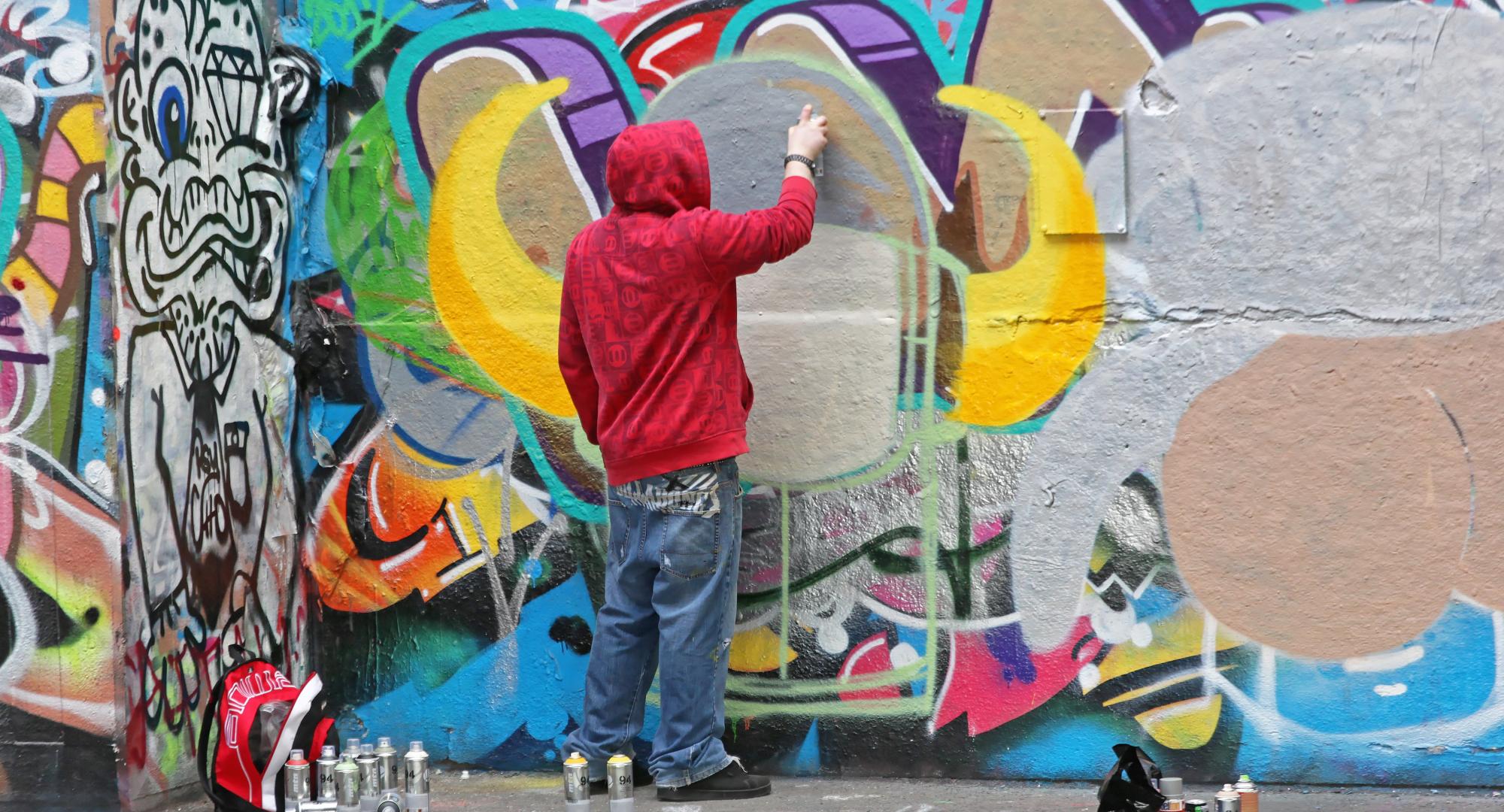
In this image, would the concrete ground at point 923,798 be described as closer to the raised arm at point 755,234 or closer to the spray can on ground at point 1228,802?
the spray can on ground at point 1228,802

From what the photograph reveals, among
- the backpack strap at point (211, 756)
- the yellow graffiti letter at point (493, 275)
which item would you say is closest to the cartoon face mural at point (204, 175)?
the yellow graffiti letter at point (493, 275)

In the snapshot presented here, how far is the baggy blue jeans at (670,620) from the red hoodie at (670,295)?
0.36ft

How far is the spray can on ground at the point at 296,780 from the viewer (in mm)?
3785

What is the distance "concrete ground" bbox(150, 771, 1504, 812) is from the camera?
155 inches

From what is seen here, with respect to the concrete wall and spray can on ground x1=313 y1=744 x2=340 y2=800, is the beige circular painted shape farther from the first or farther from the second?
spray can on ground x1=313 y1=744 x2=340 y2=800

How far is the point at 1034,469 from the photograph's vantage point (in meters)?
4.25

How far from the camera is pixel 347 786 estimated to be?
3.72 m

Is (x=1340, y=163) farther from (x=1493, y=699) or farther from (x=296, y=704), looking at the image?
(x=296, y=704)

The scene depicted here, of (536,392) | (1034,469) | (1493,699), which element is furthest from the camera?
(536,392)

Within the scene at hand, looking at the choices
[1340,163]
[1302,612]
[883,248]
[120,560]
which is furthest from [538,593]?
[1340,163]

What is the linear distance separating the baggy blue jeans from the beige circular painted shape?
50.5 inches

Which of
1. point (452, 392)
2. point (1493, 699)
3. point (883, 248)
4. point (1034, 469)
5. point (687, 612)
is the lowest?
point (1493, 699)

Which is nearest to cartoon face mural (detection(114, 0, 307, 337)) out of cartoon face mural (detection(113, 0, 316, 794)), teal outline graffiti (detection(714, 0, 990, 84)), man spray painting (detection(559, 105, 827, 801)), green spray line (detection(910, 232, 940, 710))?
cartoon face mural (detection(113, 0, 316, 794))

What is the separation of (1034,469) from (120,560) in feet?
8.42
